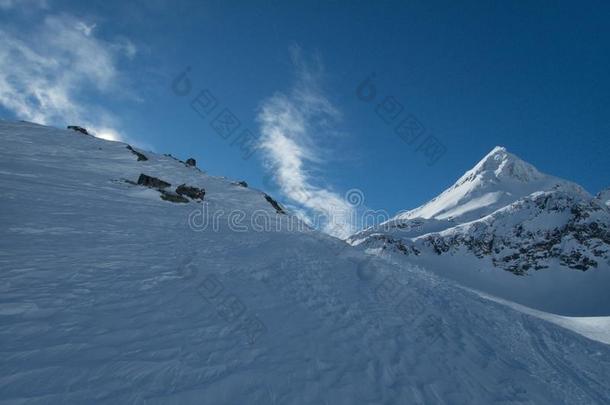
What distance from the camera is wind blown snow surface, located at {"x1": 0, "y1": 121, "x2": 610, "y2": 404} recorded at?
186 inches

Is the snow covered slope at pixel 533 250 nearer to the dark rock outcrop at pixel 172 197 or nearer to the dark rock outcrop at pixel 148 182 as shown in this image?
the dark rock outcrop at pixel 172 197

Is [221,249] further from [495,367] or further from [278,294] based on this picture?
[495,367]

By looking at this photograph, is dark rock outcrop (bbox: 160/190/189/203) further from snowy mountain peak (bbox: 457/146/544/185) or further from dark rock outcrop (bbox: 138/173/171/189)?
snowy mountain peak (bbox: 457/146/544/185)

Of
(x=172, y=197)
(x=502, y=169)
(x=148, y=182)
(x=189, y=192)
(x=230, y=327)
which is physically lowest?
(x=230, y=327)

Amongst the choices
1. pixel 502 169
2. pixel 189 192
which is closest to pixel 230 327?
pixel 189 192

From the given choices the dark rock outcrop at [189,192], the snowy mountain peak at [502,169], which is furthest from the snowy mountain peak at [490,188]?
the dark rock outcrop at [189,192]

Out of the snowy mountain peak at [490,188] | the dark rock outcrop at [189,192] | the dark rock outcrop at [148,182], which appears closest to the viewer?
the dark rock outcrop at [148,182]

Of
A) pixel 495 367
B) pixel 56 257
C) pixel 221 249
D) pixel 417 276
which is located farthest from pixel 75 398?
pixel 417 276

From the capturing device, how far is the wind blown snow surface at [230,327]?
471 centimetres

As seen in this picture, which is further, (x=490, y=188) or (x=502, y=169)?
(x=502, y=169)

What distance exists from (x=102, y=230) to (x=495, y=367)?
13.4 metres

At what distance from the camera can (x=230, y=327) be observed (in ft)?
22.5

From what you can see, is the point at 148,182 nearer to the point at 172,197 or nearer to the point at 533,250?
the point at 172,197

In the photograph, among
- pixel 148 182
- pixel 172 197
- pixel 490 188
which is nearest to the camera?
pixel 172 197
